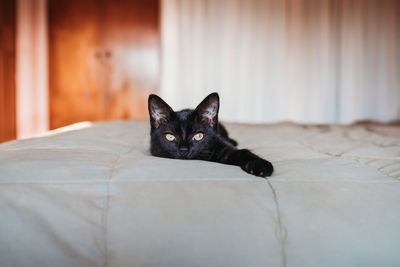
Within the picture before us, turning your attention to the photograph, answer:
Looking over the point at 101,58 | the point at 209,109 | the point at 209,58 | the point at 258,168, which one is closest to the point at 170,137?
the point at 209,109

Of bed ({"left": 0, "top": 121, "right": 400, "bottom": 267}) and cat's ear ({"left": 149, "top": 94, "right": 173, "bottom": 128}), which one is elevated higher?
cat's ear ({"left": 149, "top": 94, "right": 173, "bottom": 128})

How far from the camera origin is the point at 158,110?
115cm

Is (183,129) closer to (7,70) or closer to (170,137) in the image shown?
(170,137)

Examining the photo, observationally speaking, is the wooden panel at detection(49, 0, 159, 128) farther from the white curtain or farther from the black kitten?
the black kitten

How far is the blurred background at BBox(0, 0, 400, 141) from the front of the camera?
139 inches

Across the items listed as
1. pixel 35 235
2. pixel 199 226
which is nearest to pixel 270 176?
pixel 199 226

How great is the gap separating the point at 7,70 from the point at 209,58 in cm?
228

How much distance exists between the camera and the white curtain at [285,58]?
3545 mm

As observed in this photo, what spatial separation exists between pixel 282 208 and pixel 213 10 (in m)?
3.37

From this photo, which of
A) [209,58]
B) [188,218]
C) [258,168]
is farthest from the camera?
[209,58]

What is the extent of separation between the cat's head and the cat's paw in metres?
0.29

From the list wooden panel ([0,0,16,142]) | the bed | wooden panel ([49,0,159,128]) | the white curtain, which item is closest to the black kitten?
the bed

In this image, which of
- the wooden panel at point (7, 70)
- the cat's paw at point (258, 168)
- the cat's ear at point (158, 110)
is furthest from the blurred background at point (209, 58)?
the cat's paw at point (258, 168)

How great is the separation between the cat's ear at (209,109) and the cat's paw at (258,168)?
0.40 m
